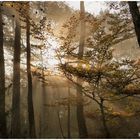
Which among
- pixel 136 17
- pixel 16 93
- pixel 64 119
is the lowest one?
pixel 64 119

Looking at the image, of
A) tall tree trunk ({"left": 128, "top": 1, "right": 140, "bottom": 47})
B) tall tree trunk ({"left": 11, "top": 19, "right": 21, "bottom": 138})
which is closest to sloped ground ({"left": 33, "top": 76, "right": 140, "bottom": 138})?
tall tree trunk ({"left": 11, "top": 19, "right": 21, "bottom": 138})

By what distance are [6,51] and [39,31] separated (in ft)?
51.4

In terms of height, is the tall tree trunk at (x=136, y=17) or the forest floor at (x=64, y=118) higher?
the tall tree trunk at (x=136, y=17)

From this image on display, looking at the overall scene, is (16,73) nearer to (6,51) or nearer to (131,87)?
Result: (131,87)

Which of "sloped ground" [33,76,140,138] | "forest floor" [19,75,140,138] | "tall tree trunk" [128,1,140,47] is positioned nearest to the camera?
"tall tree trunk" [128,1,140,47]

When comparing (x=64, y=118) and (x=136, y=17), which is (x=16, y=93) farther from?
(x=64, y=118)

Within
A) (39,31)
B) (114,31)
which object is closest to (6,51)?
(39,31)

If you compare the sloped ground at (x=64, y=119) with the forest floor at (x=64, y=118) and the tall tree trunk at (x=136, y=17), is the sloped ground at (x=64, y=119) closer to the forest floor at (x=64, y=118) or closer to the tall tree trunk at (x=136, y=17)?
the forest floor at (x=64, y=118)

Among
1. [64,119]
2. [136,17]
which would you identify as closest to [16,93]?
[136,17]

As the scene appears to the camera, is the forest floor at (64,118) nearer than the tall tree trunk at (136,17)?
No

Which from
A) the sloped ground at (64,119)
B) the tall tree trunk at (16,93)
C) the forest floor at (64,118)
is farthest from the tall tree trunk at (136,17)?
the tall tree trunk at (16,93)

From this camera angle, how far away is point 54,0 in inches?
744

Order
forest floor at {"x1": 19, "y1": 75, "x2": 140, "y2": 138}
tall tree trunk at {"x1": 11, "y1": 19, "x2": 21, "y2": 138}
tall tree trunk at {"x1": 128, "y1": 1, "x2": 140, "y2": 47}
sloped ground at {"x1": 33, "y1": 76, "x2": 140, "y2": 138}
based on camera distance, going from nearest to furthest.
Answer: tall tree trunk at {"x1": 128, "y1": 1, "x2": 140, "y2": 47}, tall tree trunk at {"x1": 11, "y1": 19, "x2": 21, "y2": 138}, forest floor at {"x1": 19, "y1": 75, "x2": 140, "y2": 138}, sloped ground at {"x1": 33, "y1": 76, "x2": 140, "y2": 138}

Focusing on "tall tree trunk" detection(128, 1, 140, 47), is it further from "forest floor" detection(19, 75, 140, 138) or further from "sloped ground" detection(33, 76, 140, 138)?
"forest floor" detection(19, 75, 140, 138)
